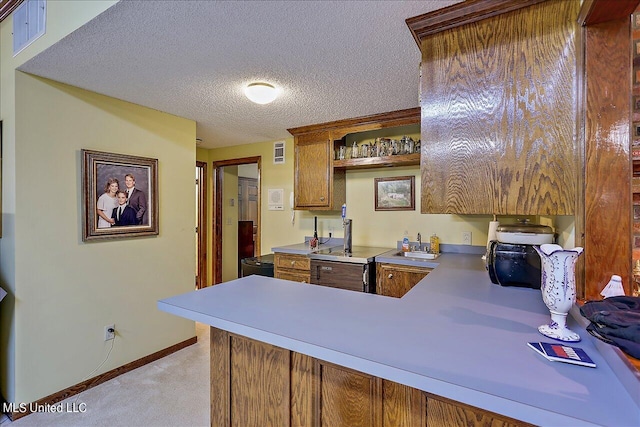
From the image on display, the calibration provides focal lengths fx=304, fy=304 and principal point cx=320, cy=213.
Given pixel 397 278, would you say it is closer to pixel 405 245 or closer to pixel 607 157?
pixel 405 245

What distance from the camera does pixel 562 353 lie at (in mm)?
853

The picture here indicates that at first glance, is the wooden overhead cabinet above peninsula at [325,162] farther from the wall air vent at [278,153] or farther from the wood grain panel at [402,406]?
the wood grain panel at [402,406]

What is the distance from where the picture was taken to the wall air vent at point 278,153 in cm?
395

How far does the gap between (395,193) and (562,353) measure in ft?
8.16

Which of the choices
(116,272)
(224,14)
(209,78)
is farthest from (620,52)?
(116,272)

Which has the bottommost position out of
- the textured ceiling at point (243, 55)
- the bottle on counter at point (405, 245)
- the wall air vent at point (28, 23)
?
the bottle on counter at point (405, 245)

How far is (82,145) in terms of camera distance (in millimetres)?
2297

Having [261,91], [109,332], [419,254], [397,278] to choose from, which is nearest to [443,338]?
[397,278]

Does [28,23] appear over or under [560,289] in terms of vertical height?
Answer: over

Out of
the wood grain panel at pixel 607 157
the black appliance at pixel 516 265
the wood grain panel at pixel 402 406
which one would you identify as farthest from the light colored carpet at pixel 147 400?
the wood grain panel at pixel 607 157

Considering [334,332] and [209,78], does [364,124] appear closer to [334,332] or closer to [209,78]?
[209,78]

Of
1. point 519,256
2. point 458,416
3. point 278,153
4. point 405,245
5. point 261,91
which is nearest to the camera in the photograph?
point 458,416

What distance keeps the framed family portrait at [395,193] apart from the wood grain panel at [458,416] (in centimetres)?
242

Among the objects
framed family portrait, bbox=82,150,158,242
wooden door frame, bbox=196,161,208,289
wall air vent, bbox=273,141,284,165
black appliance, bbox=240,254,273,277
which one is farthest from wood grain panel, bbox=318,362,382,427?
wooden door frame, bbox=196,161,208,289
